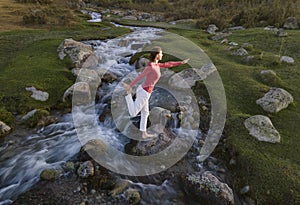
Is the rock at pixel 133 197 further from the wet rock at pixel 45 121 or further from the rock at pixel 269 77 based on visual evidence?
the rock at pixel 269 77

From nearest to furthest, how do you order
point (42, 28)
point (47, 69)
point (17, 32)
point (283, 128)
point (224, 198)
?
point (224, 198), point (283, 128), point (47, 69), point (17, 32), point (42, 28)

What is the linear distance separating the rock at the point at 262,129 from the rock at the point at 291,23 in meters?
22.4

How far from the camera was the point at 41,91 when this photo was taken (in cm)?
1401

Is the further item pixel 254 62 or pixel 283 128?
pixel 254 62

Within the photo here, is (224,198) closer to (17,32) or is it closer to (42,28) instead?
(17,32)

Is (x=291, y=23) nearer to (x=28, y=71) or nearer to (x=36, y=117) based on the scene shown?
(x=28, y=71)

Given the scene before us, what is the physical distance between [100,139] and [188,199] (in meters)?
4.52

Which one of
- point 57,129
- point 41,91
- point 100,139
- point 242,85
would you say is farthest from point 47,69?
point 242,85

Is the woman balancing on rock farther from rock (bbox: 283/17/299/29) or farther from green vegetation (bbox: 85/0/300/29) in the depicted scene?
green vegetation (bbox: 85/0/300/29)

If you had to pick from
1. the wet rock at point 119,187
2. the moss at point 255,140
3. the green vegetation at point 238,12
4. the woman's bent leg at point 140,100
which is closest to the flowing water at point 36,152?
the wet rock at point 119,187

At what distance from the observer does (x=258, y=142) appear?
10102 millimetres

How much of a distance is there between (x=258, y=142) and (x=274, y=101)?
125 inches

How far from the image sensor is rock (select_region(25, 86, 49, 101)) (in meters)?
13.5

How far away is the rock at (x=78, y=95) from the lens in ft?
44.4
